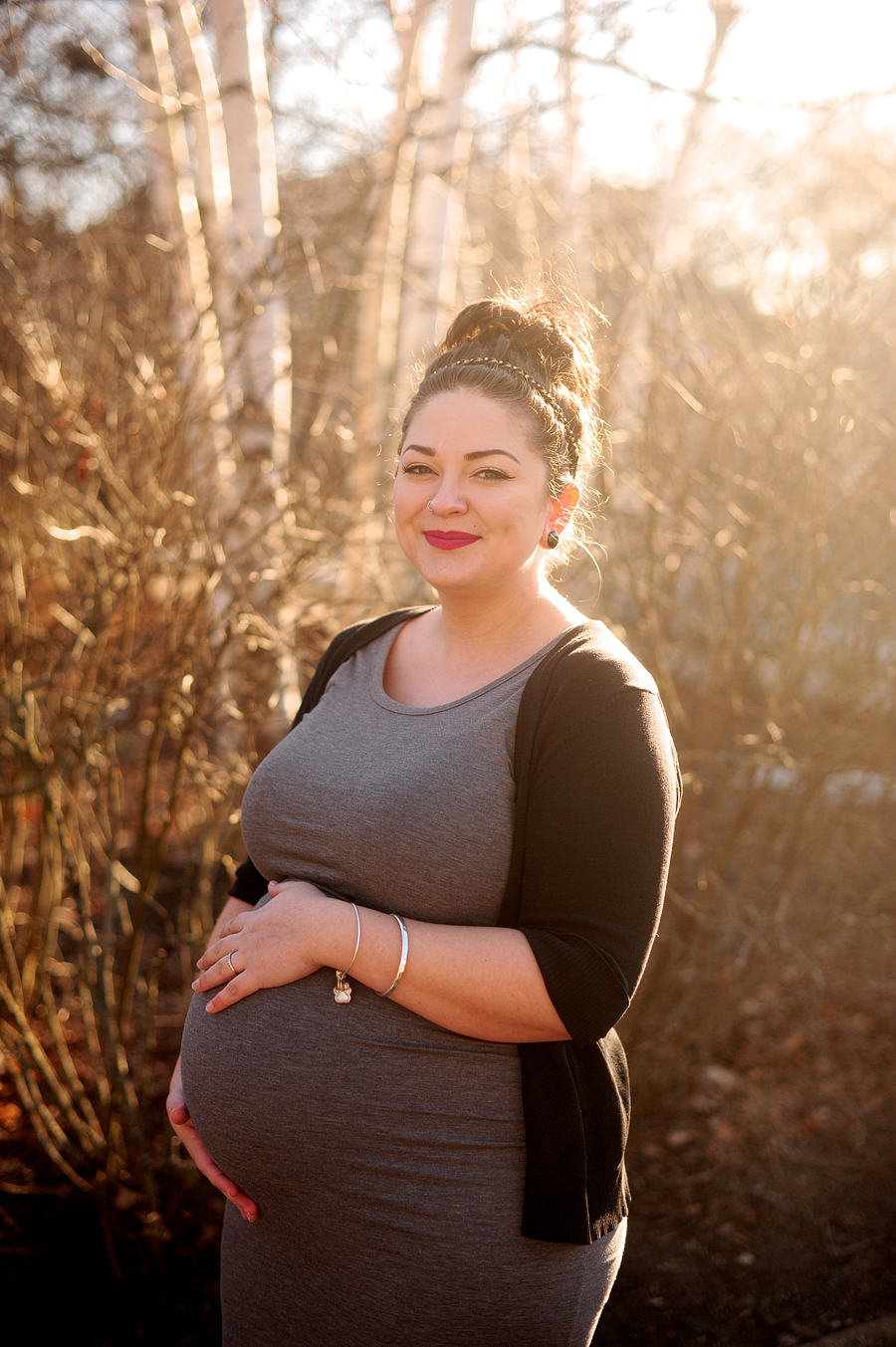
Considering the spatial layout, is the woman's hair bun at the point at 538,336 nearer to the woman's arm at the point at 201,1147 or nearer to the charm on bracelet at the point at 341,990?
the charm on bracelet at the point at 341,990

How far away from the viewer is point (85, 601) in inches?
115

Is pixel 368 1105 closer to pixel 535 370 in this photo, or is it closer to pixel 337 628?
pixel 535 370

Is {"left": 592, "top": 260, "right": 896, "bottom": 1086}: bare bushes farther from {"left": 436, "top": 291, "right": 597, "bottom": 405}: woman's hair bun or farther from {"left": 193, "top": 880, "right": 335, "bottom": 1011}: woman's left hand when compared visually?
{"left": 193, "top": 880, "right": 335, "bottom": 1011}: woman's left hand

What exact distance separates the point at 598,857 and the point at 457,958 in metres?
0.26

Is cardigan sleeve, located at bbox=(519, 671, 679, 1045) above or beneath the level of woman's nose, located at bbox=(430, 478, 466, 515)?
beneath

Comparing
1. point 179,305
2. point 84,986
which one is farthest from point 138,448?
point 84,986

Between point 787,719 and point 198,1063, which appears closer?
point 198,1063

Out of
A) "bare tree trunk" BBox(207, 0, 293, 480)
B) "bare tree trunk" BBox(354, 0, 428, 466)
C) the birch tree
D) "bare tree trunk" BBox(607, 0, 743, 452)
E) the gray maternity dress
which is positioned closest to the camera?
the gray maternity dress

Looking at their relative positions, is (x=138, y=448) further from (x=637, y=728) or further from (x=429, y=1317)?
(x=429, y=1317)

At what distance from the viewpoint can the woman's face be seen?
1.60m

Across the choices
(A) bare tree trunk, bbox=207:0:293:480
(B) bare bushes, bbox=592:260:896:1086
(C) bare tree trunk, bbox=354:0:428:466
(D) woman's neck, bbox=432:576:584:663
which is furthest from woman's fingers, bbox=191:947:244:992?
(C) bare tree trunk, bbox=354:0:428:466

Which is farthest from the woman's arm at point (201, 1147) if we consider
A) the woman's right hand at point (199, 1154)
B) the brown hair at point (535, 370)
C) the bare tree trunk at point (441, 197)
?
the bare tree trunk at point (441, 197)

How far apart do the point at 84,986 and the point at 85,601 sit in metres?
1.22

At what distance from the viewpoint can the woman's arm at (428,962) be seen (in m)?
1.36
